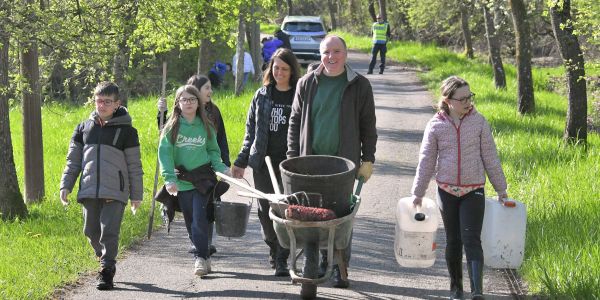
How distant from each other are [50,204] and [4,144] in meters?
1.29

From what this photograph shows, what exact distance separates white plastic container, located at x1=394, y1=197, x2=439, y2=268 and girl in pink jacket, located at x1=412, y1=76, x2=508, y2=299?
249 millimetres

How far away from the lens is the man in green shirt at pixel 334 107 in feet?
22.7

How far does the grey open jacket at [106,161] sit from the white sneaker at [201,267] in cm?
70

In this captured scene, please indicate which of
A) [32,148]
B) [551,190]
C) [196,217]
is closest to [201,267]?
[196,217]

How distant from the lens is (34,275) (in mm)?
7578

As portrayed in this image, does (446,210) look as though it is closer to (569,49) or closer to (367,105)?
(367,105)

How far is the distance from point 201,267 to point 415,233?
5.76ft

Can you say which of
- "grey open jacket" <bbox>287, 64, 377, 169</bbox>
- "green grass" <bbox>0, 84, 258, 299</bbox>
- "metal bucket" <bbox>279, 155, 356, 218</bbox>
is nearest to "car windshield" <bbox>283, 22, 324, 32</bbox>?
"green grass" <bbox>0, 84, 258, 299</bbox>

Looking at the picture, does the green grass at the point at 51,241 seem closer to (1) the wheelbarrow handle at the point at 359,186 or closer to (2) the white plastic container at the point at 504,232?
(1) the wheelbarrow handle at the point at 359,186

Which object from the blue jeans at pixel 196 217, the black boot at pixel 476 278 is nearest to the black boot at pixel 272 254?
the blue jeans at pixel 196 217

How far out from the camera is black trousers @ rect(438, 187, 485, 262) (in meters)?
6.41

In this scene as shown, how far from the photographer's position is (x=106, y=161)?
721cm

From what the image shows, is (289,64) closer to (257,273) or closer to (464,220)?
(257,273)

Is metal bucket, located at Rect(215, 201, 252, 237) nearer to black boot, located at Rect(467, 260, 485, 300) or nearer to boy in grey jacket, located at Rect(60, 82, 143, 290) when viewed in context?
boy in grey jacket, located at Rect(60, 82, 143, 290)
